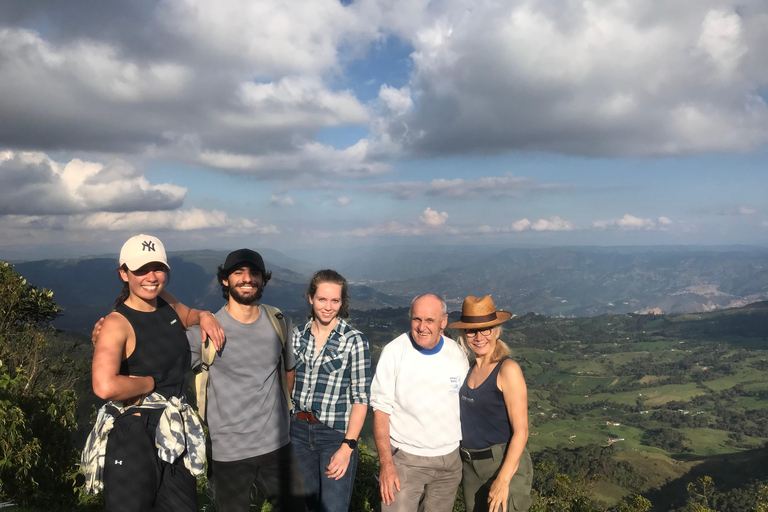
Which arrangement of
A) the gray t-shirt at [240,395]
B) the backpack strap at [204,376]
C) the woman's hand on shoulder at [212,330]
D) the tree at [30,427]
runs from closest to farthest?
the woman's hand on shoulder at [212,330] < the backpack strap at [204,376] < the gray t-shirt at [240,395] < the tree at [30,427]

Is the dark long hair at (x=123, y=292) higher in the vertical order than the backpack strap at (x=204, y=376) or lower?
higher

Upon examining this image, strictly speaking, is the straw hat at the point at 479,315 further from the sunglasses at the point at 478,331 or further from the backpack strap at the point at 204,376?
the backpack strap at the point at 204,376

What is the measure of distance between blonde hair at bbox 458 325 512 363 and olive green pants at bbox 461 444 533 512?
885 millimetres

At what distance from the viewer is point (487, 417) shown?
4.70 metres

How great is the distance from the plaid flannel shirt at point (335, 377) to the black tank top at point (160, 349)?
3.84 ft

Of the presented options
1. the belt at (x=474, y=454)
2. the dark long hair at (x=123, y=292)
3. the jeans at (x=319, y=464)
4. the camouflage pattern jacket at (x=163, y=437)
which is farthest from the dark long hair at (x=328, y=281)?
the belt at (x=474, y=454)

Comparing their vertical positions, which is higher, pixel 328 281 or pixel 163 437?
pixel 328 281

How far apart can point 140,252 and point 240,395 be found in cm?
160

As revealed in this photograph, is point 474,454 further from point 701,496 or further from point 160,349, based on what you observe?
point 701,496

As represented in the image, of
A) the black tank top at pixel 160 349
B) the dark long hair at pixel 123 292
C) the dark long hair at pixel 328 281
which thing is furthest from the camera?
the dark long hair at pixel 328 281

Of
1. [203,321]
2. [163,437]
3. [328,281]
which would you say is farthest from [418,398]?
[163,437]

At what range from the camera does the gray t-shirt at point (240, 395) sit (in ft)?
14.4

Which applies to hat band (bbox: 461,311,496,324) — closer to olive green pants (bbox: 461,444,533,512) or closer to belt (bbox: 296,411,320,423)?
olive green pants (bbox: 461,444,533,512)

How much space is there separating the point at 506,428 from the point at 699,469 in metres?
120
